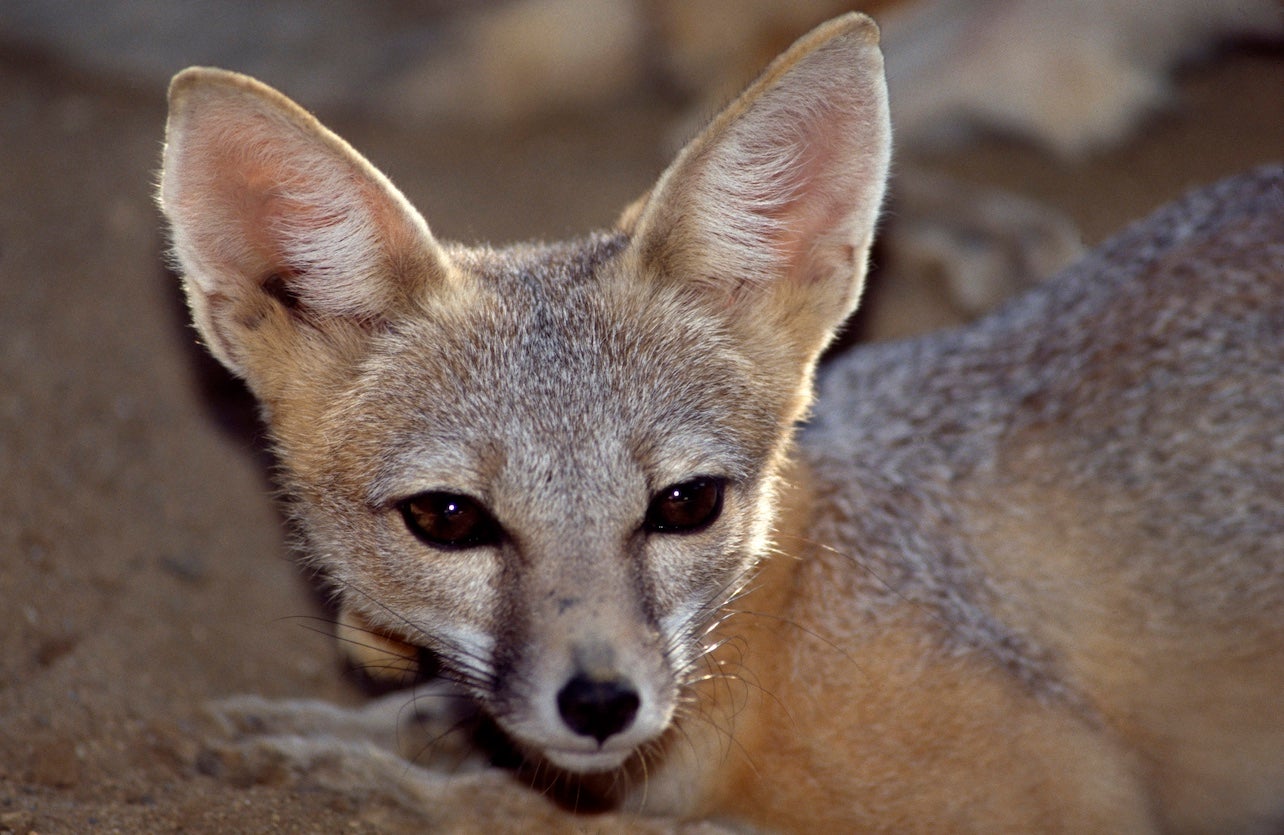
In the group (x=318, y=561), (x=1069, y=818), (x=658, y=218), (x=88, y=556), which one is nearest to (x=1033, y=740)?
(x=1069, y=818)

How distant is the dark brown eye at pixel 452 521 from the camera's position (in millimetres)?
2668

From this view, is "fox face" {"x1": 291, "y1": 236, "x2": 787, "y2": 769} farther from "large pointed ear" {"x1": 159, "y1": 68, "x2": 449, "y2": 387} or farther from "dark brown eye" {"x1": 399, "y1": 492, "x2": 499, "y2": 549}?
"large pointed ear" {"x1": 159, "y1": 68, "x2": 449, "y2": 387}

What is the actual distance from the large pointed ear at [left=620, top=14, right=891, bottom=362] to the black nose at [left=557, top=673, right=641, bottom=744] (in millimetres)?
1038

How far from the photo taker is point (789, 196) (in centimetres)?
295

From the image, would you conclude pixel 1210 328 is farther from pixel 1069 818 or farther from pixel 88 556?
pixel 88 556

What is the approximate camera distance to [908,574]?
11.0 ft

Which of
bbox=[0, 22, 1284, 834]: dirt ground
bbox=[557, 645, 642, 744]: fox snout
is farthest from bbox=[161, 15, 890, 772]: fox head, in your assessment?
bbox=[0, 22, 1284, 834]: dirt ground

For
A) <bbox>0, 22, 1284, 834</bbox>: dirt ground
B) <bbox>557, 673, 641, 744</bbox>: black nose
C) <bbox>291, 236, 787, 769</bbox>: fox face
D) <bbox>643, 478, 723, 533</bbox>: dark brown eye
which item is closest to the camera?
<bbox>557, 673, 641, 744</bbox>: black nose

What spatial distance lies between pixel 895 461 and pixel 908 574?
472 millimetres

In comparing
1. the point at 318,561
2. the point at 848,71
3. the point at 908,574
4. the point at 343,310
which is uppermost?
the point at 848,71

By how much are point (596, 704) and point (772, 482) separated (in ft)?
2.83

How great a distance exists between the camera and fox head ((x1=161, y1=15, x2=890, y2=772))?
2572 mm

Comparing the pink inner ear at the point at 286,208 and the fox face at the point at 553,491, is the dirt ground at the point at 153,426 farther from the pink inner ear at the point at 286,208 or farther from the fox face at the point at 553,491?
the pink inner ear at the point at 286,208

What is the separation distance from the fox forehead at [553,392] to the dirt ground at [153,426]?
41.7 inches
